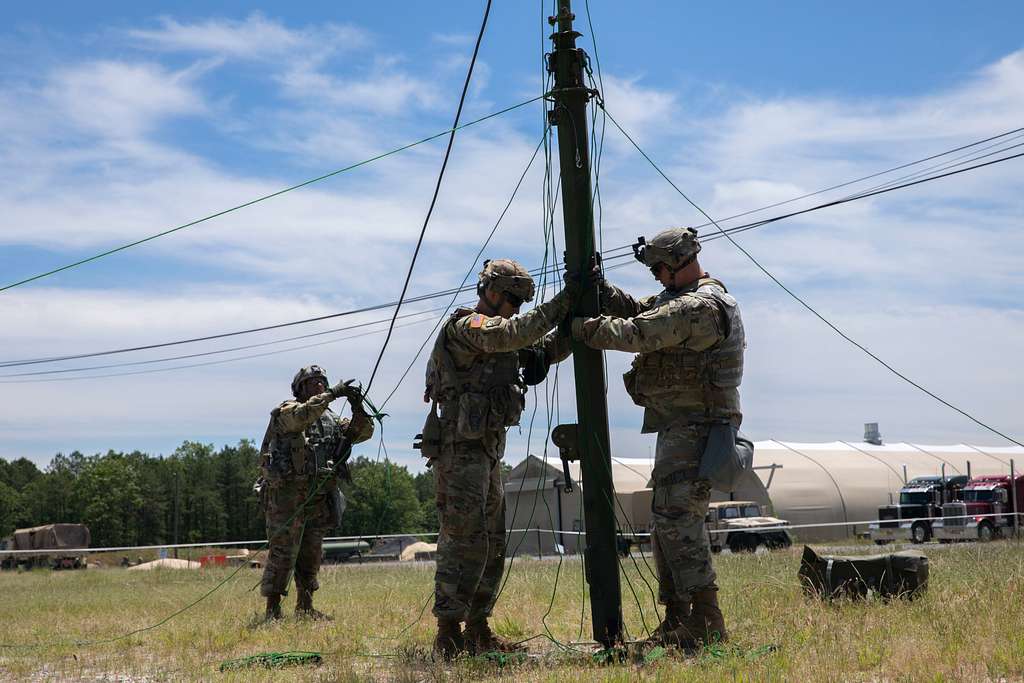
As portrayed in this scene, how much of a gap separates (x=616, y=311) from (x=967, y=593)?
332 cm

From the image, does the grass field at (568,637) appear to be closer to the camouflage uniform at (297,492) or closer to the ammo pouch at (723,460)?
the camouflage uniform at (297,492)

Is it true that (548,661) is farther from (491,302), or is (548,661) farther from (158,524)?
(158,524)

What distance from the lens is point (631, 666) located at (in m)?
5.24

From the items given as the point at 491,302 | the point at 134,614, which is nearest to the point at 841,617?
the point at 491,302

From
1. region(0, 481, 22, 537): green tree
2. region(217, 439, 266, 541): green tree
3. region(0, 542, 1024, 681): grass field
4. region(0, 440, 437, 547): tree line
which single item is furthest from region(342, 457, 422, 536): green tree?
region(0, 542, 1024, 681): grass field

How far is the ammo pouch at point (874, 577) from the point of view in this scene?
7113mm

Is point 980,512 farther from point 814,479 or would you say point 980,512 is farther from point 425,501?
point 425,501

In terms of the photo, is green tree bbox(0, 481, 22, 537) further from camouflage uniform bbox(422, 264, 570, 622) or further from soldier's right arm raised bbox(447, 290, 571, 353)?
soldier's right arm raised bbox(447, 290, 571, 353)

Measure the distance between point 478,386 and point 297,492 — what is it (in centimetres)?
344

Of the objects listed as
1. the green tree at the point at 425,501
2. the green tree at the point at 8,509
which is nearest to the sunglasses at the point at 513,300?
the green tree at the point at 425,501

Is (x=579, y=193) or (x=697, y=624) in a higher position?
(x=579, y=193)

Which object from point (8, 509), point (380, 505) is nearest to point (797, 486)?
point (380, 505)

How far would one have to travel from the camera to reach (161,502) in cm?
8900

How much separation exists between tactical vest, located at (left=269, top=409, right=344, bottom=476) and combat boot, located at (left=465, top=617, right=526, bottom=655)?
3087 mm
